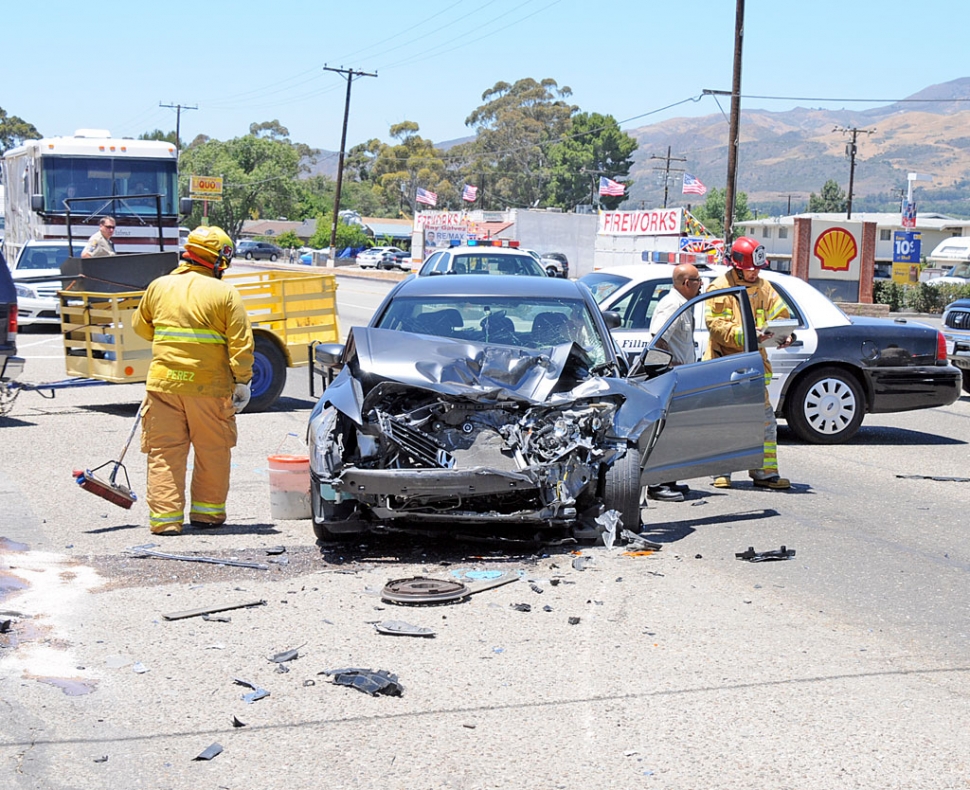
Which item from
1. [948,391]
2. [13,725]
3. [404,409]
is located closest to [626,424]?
[404,409]

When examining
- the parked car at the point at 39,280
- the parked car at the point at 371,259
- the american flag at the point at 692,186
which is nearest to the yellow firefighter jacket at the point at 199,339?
the parked car at the point at 39,280

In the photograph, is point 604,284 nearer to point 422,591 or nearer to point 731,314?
point 731,314

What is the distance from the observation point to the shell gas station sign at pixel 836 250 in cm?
4172

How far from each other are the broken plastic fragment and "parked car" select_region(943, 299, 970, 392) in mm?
13014

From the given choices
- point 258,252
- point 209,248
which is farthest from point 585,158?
point 209,248

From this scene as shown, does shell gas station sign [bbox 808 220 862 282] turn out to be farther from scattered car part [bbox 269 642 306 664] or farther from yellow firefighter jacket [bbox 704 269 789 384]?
scattered car part [bbox 269 642 306 664]

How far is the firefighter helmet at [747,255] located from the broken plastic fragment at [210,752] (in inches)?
242

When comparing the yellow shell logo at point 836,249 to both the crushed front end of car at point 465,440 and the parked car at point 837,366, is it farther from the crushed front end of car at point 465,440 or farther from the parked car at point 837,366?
the crushed front end of car at point 465,440

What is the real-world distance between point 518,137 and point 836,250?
87593 mm

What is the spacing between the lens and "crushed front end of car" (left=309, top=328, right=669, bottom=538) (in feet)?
22.3

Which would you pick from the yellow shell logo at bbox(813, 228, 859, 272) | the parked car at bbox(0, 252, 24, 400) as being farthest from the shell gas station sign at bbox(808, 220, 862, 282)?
the parked car at bbox(0, 252, 24, 400)

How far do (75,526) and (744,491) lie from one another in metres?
4.85

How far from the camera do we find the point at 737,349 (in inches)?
368

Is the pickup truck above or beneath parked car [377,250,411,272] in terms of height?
beneath
